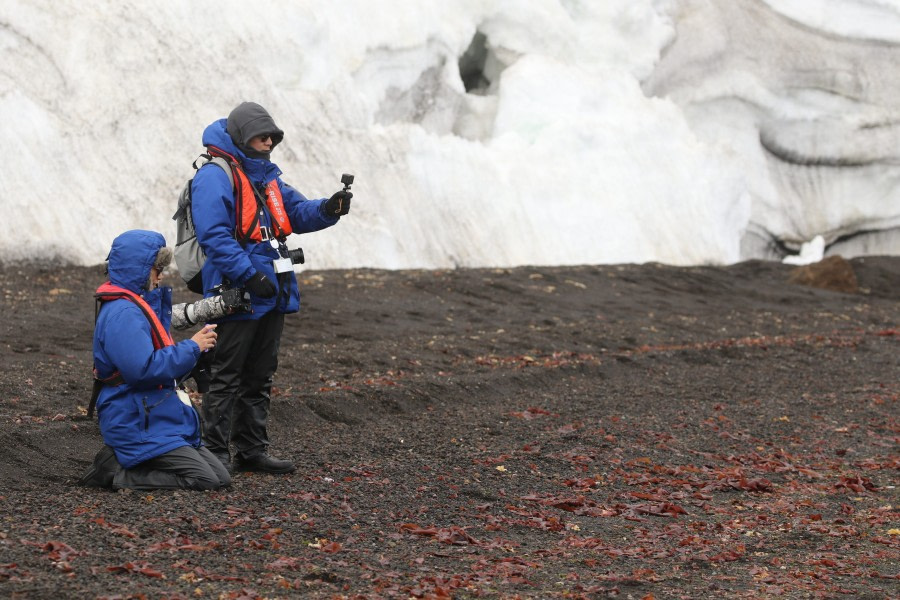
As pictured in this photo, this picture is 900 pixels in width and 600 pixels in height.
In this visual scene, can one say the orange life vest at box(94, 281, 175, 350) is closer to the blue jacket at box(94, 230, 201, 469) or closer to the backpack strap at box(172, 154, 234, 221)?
the blue jacket at box(94, 230, 201, 469)

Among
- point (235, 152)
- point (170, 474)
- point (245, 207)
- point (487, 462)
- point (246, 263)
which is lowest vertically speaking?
point (487, 462)

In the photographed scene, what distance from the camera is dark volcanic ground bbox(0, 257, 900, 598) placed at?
18.2ft

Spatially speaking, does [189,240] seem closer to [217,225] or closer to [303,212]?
[217,225]

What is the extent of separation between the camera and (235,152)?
722 centimetres

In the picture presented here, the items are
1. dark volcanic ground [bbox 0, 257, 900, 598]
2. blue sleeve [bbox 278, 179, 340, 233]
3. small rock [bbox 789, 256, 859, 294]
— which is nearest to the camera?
dark volcanic ground [bbox 0, 257, 900, 598]

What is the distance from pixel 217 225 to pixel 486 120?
18411 millimetres

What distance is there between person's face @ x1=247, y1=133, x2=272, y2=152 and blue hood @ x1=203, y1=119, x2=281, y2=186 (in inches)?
3.0

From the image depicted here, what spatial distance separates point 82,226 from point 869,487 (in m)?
11.7

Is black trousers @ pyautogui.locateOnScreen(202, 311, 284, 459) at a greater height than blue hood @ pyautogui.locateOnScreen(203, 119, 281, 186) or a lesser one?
lesser

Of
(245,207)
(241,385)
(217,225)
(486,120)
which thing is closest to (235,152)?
(245,207)

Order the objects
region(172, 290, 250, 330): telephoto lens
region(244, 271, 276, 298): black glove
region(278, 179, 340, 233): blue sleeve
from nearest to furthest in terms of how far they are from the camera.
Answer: region(172, 290, 250, 330): telephoto lens < region(244, 271, 276, 298): black glove < region(278, 179, 340, 233): blue sleeve

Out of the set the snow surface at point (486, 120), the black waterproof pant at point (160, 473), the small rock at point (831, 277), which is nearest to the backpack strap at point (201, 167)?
the black waterproof pant at point (160, 473)

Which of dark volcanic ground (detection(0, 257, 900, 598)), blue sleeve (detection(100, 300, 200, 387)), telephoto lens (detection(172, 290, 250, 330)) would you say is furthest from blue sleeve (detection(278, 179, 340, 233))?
dark volcanic ground (detection(0, 257, 900, 598))

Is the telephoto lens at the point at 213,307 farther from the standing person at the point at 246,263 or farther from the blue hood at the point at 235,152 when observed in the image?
the blue hood at the point at 235,152
